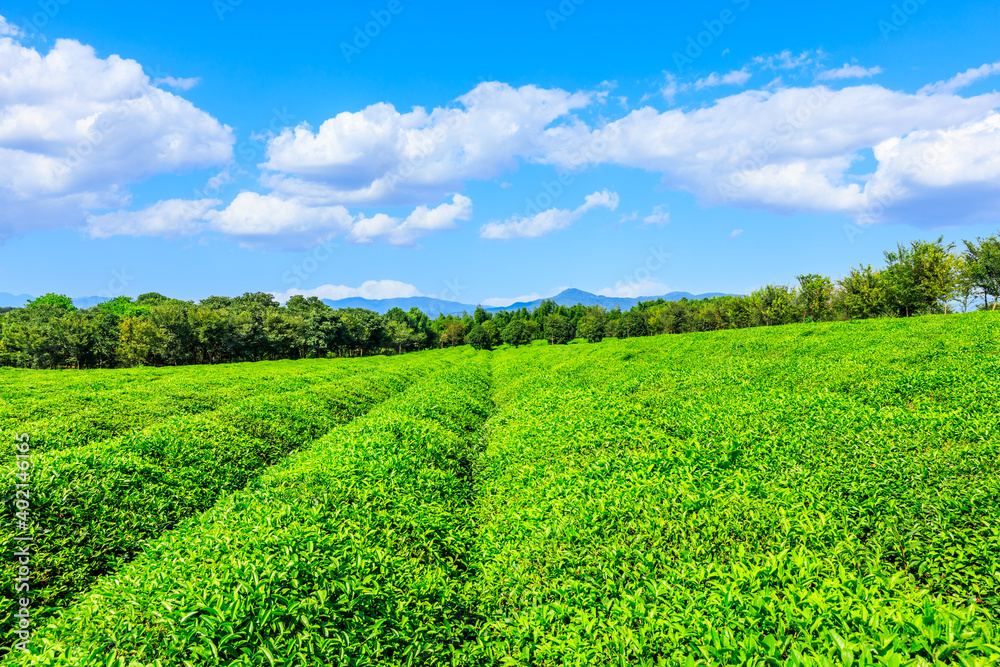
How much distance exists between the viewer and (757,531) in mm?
5512

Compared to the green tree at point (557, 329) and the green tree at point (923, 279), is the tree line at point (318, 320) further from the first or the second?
the green tree at point (557, 329)

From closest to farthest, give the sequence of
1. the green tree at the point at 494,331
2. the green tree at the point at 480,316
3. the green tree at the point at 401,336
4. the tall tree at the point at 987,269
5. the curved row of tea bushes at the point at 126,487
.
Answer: the curved row of tea bushes at the point at 126,487, the tall tree at the point at 987,269, the green tree at the point at 401,336, the green tree at the point at 494,331, the green tree at the point at 480,316

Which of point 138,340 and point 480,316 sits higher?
point 480,316

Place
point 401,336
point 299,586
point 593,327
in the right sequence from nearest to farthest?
point 299,586 < point 401,336 < point 593,327

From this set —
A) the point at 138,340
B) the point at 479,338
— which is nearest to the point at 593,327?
the point at 479,338

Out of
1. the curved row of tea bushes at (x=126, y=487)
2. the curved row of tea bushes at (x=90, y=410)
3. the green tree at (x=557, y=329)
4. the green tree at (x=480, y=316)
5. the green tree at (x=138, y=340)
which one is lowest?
the curved row of tea bushes at (x=126, y=487)

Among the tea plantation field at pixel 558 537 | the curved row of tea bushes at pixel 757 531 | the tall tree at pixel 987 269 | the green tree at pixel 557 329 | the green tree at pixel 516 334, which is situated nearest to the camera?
the curved row of tea bushes at pixel 757 531

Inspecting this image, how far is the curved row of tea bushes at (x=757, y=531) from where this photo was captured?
3.91m

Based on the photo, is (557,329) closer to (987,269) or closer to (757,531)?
(987,269)

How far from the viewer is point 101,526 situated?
7648 mm

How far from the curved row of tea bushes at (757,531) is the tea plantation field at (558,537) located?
0.03 metres

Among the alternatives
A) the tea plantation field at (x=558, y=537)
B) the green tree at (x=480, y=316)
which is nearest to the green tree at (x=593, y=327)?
the green tree at (x=480, y=316)

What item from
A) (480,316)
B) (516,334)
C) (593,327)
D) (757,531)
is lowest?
(757,531)

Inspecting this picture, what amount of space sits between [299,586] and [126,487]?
6.27 m
